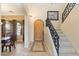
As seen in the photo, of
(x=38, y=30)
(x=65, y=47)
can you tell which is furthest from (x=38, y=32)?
(x=65, y=47)

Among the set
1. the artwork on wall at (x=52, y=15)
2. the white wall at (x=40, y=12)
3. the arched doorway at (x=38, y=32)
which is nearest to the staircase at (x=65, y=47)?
the white wall at (x=40, y=12)

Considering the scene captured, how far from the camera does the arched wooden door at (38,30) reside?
375 inches

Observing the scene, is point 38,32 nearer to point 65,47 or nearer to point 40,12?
point 40,12

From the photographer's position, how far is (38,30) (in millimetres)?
9633

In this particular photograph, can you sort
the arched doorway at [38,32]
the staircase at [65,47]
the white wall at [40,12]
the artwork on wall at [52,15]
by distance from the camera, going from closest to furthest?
1. the staircase at [65,47]
2. the white wall at [40,12]
3. the artwork on wall at [52,15]
4. the arched doorway at [38,32]

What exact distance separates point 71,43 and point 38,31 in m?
3.27

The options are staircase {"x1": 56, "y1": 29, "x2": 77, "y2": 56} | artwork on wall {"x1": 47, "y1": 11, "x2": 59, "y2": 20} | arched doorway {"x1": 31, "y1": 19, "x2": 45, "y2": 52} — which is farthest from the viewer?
arched doorway {"x1": 31, "y1": 19, "x2": 45, "y2": 52}

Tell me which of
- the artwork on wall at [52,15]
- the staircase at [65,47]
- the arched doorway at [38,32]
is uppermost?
the artwork on wall at [52,15]

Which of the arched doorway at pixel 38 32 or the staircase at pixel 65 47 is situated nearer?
the staircase at pixel 65 47

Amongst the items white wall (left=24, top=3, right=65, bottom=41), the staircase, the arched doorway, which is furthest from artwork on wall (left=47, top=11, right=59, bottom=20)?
the staircase

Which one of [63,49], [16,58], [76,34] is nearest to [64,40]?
[63,49]

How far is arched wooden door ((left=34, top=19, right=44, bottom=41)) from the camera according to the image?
9.53 meters

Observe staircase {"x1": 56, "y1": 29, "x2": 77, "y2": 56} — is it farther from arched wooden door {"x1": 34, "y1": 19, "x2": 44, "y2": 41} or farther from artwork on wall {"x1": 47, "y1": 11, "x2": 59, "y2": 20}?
arched wooden door {"x1": 34, "y1": 19, "x2": 44, "y2": 41}

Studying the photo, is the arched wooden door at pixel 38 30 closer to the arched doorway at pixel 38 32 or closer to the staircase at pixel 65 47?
the arched doorway at pixel 38 32
